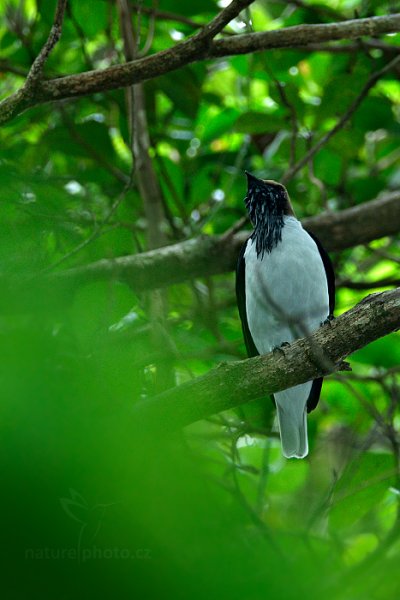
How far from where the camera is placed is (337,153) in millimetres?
4469

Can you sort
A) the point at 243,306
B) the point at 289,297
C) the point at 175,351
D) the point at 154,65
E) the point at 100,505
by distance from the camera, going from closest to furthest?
the point at 100,505 < the point at 175,351 < the point at 154,65 < the point at 289,297 < the point at 243,306

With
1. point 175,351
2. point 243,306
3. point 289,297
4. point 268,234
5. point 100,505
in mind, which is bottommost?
point 100,505

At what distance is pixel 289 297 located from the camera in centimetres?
357

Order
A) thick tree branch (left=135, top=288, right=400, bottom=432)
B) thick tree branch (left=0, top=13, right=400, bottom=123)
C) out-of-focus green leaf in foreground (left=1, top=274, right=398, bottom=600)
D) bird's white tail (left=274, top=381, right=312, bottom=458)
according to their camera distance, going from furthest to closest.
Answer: bird's white tail (left=274, top=381, right=312, bottom=458), thick tree branch (left=0, top=13, right=400, bottom=123), thick tree branch (left=135, top=288, right=400, bottom=432), out-of-focus green leaf in foreground (left=1, top=274, right=398, bottom=600)

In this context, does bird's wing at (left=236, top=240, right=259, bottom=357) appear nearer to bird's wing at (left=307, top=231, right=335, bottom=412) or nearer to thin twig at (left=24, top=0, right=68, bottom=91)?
bird's wing at (left=307, top=231, right=335, bottom=412)

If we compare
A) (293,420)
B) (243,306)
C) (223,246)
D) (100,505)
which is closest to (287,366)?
(293,420)

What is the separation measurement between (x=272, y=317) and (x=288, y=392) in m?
0.44

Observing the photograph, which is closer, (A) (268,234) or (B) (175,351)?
(B) (175,351)

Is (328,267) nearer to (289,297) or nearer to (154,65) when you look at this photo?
(289,297)

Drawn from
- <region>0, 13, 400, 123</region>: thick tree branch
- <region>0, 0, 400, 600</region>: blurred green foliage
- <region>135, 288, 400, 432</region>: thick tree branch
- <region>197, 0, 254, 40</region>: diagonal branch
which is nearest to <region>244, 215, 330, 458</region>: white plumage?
<region>0, 0, 400, 600</region>: blurred green foliage

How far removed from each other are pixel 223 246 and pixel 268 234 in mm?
374

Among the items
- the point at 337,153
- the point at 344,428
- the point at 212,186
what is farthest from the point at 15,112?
the point at 344,428

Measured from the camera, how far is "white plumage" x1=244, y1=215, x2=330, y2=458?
3.52 m

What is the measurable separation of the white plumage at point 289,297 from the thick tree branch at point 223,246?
0.89 ft
